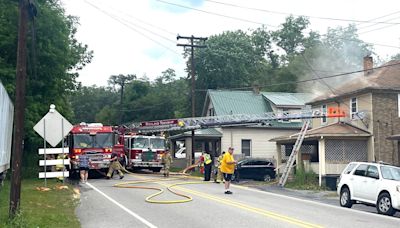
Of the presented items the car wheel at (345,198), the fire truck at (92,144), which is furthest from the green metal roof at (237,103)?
the car wheel at (345,198)

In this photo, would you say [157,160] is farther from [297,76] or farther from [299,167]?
[297,76]

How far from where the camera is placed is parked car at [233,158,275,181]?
30531 millimetres

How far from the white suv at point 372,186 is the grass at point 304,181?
28.4 ft

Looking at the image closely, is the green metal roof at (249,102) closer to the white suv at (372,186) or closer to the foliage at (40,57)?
the foliage at (40,57)

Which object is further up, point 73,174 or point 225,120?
point 225,120

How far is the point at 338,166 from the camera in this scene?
2927 centimetres

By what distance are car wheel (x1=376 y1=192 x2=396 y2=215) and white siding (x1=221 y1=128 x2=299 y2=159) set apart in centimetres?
2766

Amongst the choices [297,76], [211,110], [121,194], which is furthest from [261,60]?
[121,194]

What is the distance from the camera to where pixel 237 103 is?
157 ft

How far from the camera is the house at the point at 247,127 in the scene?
43.8 meters

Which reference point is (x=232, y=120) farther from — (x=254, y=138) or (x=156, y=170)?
(x=254, y=138)

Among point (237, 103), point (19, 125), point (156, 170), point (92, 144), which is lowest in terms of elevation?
point (156, 170)

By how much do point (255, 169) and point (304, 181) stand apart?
11.3ft

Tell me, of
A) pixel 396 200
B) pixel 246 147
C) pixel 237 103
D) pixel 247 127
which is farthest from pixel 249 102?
pixel 396 200
